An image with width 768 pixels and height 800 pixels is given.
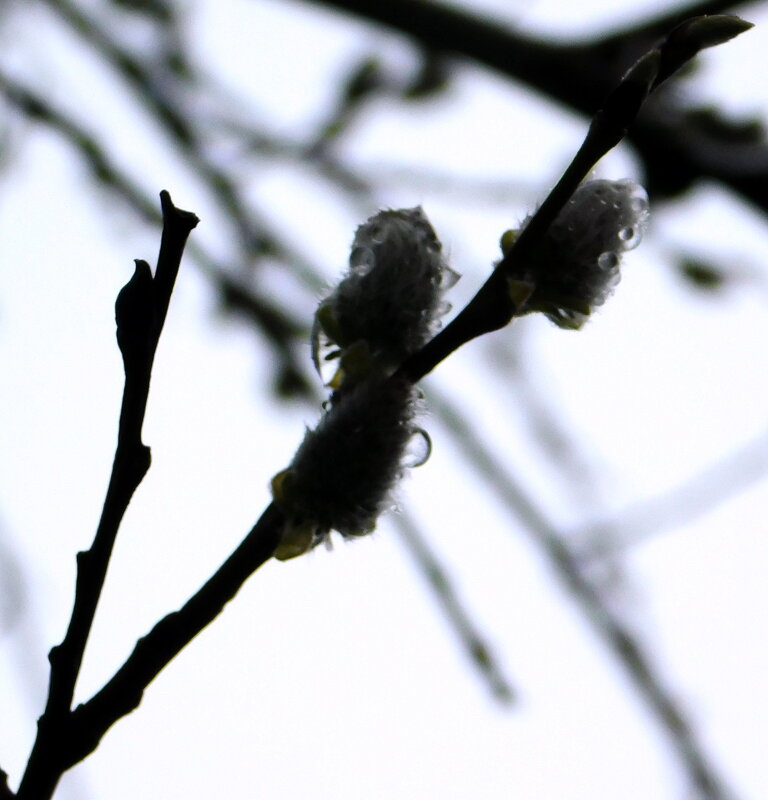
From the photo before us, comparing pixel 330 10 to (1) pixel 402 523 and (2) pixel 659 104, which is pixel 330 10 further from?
(1) pixel 402 523

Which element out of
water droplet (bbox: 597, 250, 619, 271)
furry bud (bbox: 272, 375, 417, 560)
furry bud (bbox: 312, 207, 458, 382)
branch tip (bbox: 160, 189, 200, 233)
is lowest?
furry bud (bbox: 272, 375, 417, 560)

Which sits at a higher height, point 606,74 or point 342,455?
point 606,74

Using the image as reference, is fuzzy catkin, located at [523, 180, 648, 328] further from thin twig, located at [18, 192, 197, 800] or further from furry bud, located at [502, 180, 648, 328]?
thin twig, located at [18, 192, 197, 800]

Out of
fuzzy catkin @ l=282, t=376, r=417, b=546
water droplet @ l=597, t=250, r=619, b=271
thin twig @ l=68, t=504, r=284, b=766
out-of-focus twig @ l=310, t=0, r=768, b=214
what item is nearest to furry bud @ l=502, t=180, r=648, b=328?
water droplet @ l=597, t=250, r=619, b=271

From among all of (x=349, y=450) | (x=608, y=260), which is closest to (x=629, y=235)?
(x=608, y=260)

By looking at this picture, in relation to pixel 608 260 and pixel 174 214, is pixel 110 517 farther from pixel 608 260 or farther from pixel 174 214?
pixel 608 260

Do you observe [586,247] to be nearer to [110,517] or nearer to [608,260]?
[608,260]

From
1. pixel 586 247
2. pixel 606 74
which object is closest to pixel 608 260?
pixel 586 247

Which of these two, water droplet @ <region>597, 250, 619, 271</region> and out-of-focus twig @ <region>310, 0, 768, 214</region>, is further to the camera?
out-of-focus twig @ <region>310, 0, 768, 214</region>

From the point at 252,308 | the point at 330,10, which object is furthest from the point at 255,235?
the point at 330,10

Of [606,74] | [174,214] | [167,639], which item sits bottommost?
[167,639]

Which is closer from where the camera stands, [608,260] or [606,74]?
[608,260]
